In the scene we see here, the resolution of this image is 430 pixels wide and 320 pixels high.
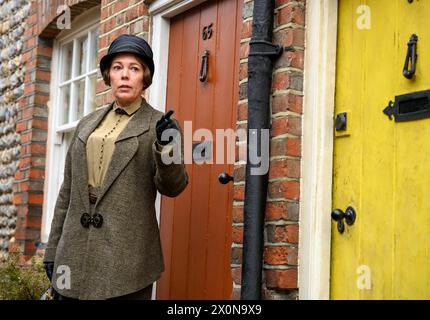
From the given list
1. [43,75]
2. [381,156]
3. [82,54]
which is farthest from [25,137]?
[381,156]

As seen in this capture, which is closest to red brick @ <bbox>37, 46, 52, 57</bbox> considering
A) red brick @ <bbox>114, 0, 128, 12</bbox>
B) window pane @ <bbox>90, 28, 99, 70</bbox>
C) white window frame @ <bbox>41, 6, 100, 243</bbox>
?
white window frame @ <bbox>41, 6, 100, 243</bbox>

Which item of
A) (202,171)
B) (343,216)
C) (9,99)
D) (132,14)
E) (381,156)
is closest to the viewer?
(381,156)

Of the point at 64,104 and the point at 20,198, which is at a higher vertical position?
the point at 64,104

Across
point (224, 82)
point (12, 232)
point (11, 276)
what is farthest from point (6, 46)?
point (224, 82)

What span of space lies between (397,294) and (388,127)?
69 cm

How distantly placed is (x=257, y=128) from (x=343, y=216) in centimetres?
58

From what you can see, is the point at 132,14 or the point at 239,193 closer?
the point at 239,193

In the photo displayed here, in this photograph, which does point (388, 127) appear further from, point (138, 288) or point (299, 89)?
point (138, 288)

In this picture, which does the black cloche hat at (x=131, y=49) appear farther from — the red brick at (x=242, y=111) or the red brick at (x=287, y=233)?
the red brick at (x=287, y=233)

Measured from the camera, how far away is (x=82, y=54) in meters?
5.93

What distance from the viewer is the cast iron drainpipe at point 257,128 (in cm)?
325

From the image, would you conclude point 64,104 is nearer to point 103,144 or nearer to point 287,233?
point 103,144
